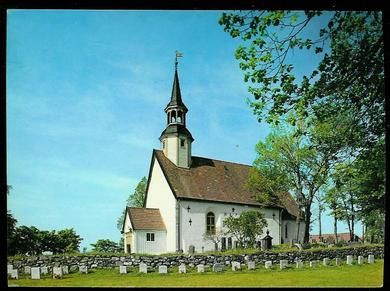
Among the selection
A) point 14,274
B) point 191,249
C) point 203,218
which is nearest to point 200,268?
point 191,249

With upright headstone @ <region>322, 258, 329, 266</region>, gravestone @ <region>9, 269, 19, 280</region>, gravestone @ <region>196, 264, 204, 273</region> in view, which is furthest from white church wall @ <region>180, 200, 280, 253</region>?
gravestone @ <region>9, 269, 19, 280</region>

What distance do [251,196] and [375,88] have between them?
263cm

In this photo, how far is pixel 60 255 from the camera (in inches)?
200

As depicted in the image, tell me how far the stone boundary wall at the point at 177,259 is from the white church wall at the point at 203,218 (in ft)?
0.85

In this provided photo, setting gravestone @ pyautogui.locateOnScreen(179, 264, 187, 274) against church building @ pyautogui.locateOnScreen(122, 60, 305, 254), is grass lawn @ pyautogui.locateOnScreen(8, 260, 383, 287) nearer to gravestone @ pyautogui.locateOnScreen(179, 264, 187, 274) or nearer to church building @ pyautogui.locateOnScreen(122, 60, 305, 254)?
gravestone @ pyautogui.locateOnScreen(179, 264, 187, 274)

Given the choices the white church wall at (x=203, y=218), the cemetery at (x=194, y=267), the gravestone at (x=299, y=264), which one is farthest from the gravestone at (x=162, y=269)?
the gravestone at (x=299, y=264)

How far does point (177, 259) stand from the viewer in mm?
5617

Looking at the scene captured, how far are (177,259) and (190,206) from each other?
96 cm

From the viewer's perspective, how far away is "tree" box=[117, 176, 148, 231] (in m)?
5.00

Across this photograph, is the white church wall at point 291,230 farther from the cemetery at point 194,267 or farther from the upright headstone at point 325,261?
the upright headstone at point 325,261

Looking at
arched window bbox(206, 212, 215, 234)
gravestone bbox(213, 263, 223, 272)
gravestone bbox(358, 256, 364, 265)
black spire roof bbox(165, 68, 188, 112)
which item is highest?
black spire roof bbox(165, 68, 188, 112)

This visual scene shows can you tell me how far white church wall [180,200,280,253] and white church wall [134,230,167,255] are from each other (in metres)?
0.26

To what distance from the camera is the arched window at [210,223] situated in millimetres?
6211
